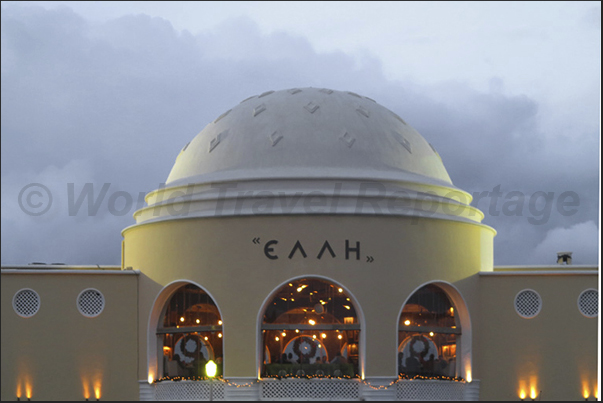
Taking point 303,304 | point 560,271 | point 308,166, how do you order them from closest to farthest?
point 303,304 → point 560,271 → point 308,166

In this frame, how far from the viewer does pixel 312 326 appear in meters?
27.4

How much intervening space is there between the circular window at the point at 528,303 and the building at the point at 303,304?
5 cm

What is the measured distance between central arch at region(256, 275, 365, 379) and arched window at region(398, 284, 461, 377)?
62.4 inches

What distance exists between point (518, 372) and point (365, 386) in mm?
5213

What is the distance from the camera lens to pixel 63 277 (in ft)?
93.5

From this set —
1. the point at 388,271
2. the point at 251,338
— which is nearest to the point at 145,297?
the point at 251,338

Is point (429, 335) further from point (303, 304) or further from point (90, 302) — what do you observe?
point (90, 302)

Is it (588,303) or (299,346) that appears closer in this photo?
(299,346)

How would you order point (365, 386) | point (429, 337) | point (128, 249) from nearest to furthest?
point (365, 386) < point (429, 337) < point (128, 249)

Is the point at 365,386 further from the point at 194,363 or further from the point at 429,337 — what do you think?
the point at 194,363

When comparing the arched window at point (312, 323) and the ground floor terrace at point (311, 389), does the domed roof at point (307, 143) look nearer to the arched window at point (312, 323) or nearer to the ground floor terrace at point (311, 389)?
the arched window at point (312, 323)

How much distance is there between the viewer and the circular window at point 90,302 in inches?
1118

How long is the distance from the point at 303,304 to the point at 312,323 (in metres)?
0.66

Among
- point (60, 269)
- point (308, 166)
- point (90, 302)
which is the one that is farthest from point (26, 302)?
point (308, 166)
